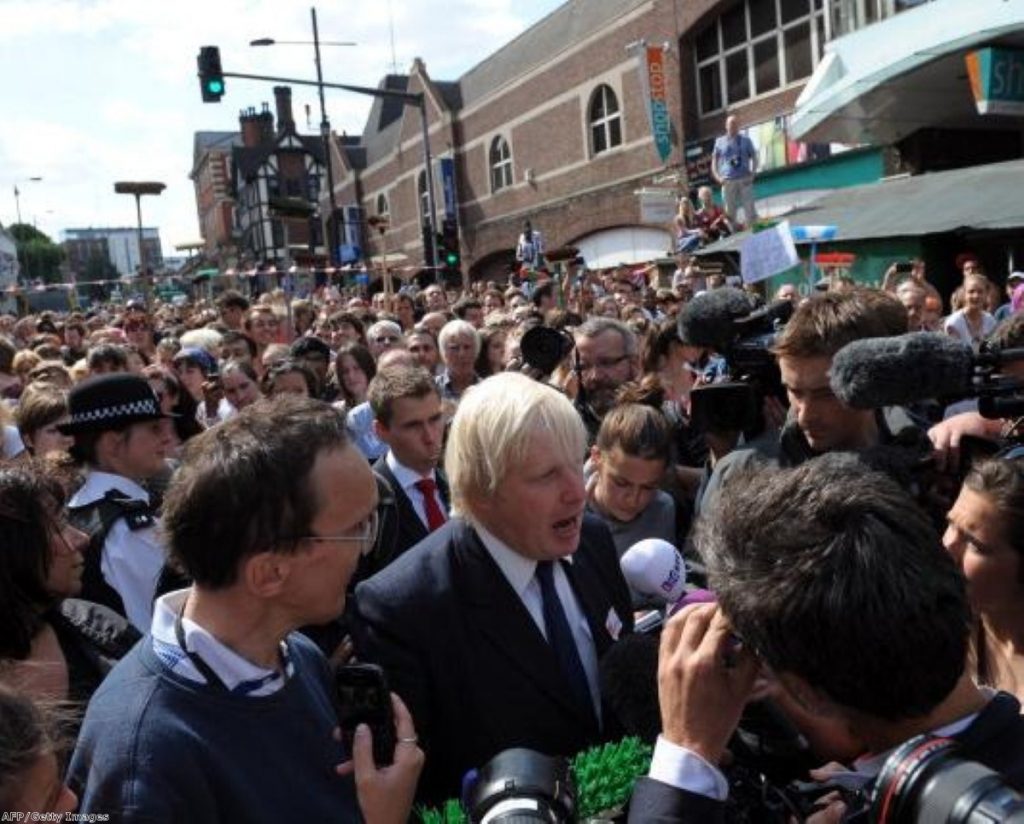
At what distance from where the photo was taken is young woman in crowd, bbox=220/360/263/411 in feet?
19.1

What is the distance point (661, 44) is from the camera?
70.7 feet

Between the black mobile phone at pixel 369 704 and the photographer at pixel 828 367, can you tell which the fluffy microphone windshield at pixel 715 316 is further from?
the black mobile phone at pixel 369 704

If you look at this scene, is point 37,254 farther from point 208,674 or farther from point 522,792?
point 522,792

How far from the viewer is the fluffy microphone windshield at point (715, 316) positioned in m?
2.72

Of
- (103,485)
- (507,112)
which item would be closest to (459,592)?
(103,485)

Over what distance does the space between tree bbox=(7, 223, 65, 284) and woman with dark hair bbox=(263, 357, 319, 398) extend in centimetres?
8827

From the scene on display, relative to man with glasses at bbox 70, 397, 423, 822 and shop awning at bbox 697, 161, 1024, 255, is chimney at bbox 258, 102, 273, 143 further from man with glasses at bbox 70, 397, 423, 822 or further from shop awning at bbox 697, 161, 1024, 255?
man with glasses at bbox 70, 397, 423, 822

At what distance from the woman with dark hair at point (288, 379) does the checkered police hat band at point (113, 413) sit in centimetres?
185

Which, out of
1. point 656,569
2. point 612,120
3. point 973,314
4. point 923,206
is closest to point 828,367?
point 656,569

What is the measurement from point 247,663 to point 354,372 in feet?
14.7

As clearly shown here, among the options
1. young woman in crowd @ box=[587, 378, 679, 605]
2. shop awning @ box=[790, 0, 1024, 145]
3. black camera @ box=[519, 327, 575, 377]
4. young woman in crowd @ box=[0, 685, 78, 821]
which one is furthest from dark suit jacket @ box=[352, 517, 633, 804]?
shop awning @ box=[790, 0, 1024, 145]

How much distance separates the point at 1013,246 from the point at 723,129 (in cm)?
920

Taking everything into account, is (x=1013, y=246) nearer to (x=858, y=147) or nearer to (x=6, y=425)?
(x=858, y=147)

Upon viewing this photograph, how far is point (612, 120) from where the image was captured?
81.1 ft
